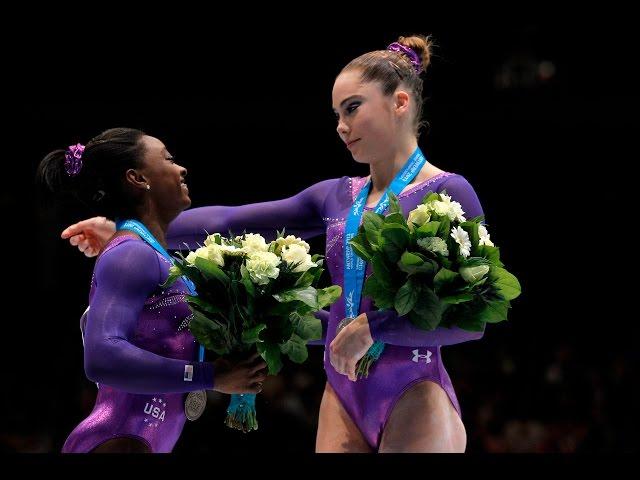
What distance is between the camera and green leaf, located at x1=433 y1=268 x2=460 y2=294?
2637mm

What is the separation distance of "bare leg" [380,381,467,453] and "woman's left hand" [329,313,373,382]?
179 millimetres

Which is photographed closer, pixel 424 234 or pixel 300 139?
pixel 424 234

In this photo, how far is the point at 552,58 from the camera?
603 cm

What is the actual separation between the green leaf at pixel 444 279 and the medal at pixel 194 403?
715 mm

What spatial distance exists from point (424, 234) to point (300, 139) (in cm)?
306

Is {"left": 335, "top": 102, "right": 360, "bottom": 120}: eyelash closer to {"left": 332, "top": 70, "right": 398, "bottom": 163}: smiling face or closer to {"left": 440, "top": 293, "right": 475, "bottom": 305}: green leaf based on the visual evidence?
{"left": 332, "top": 70, "right": 398, "bottom": 163}: smiling face

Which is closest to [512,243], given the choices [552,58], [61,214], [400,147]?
[552,58]

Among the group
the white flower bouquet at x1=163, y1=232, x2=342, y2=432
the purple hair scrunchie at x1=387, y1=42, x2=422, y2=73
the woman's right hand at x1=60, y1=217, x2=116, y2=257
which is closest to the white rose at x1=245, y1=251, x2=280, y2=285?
the white flower bouquet at x1=163, y1=232, x2=342, y2=432

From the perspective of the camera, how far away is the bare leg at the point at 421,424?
2814 millimetres

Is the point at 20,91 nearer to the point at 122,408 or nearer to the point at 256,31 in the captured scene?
the point at 256,31

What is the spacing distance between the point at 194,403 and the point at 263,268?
49 cm

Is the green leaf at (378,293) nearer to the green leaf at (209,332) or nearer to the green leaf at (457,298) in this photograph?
the green leaf at (457,298)

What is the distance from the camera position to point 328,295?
9.08ft

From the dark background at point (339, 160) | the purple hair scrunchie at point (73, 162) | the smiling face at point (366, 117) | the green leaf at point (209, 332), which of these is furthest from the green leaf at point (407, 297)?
the dark background at point (339, 160)
